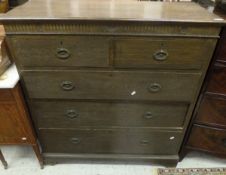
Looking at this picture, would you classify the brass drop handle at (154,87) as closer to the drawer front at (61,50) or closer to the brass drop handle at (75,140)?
the drawer front at (61,50)

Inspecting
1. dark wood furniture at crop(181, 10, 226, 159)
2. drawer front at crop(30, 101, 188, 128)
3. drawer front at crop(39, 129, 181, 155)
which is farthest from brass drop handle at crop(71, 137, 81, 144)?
dark wood furniture at crop(181, 10, 226, 159)

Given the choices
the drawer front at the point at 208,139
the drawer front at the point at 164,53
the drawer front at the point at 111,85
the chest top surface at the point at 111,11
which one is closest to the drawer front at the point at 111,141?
the drawer front at the point at 208,139

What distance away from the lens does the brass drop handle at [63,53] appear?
0.92 m

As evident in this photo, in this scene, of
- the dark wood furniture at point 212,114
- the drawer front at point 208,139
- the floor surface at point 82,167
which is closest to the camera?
the dark wood furniture at point 212,114

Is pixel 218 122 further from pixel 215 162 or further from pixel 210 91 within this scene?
pixel 215 162

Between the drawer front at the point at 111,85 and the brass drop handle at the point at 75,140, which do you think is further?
the brass drop handle at the point at 75,140

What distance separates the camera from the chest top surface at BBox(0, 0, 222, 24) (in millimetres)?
845

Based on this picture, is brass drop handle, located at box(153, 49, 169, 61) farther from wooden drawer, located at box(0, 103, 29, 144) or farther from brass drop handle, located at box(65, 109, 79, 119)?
wooden drawer, located at box(0, 103, 29, 144)

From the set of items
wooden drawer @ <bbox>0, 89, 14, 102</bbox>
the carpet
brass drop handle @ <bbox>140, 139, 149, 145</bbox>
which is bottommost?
the carpet

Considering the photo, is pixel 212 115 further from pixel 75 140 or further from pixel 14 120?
pixel 14 120

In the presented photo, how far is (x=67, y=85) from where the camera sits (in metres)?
1.04

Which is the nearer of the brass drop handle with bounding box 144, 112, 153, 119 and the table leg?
the brass drop handle with bounding box 144, 112, 153, 119

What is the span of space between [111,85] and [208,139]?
0.78 m

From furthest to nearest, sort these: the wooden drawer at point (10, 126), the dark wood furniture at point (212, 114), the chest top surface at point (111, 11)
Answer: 1. the wooden drawer at point (10, 126)
2. the dark wood furniture at point (212, 114)
3. the chest top surface at point (111, 11)
